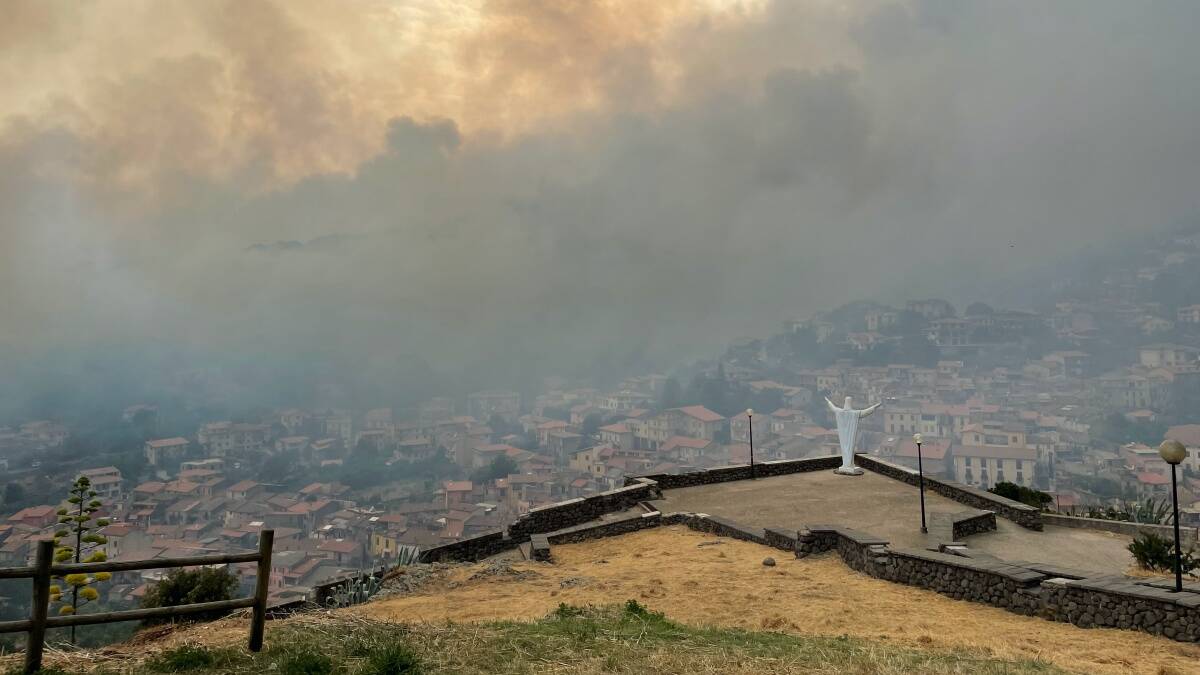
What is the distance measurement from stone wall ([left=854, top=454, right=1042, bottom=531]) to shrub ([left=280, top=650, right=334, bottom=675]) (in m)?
17.3

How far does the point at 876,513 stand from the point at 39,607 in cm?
1713

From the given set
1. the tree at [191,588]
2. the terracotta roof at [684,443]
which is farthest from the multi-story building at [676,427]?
the tree at [191,588]

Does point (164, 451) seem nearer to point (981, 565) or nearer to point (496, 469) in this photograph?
point (496, 469)

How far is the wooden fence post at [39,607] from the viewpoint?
579cm

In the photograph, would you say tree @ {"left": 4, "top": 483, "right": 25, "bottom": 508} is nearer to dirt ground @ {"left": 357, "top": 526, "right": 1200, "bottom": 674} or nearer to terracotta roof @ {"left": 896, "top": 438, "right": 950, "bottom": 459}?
dirt ground @ {"left": 357, "top": 526, "right": 1200, "bottom": 674}

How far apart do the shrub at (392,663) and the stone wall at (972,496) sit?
16.6 m

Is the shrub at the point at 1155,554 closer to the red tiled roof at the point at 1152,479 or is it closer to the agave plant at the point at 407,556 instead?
the agave plant at the point at 407,556

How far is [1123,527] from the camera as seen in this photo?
16484 mm

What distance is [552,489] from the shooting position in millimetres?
63562

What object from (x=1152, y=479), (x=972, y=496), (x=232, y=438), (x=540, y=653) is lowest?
(x=1152, y=479)

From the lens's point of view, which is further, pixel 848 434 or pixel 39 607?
pixel 848 434

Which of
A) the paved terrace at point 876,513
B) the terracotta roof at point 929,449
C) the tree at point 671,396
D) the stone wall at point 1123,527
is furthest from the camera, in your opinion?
the tree at point 671,396

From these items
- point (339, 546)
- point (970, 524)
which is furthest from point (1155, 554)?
point (339, 546)

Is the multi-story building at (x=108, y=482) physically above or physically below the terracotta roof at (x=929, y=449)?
below
